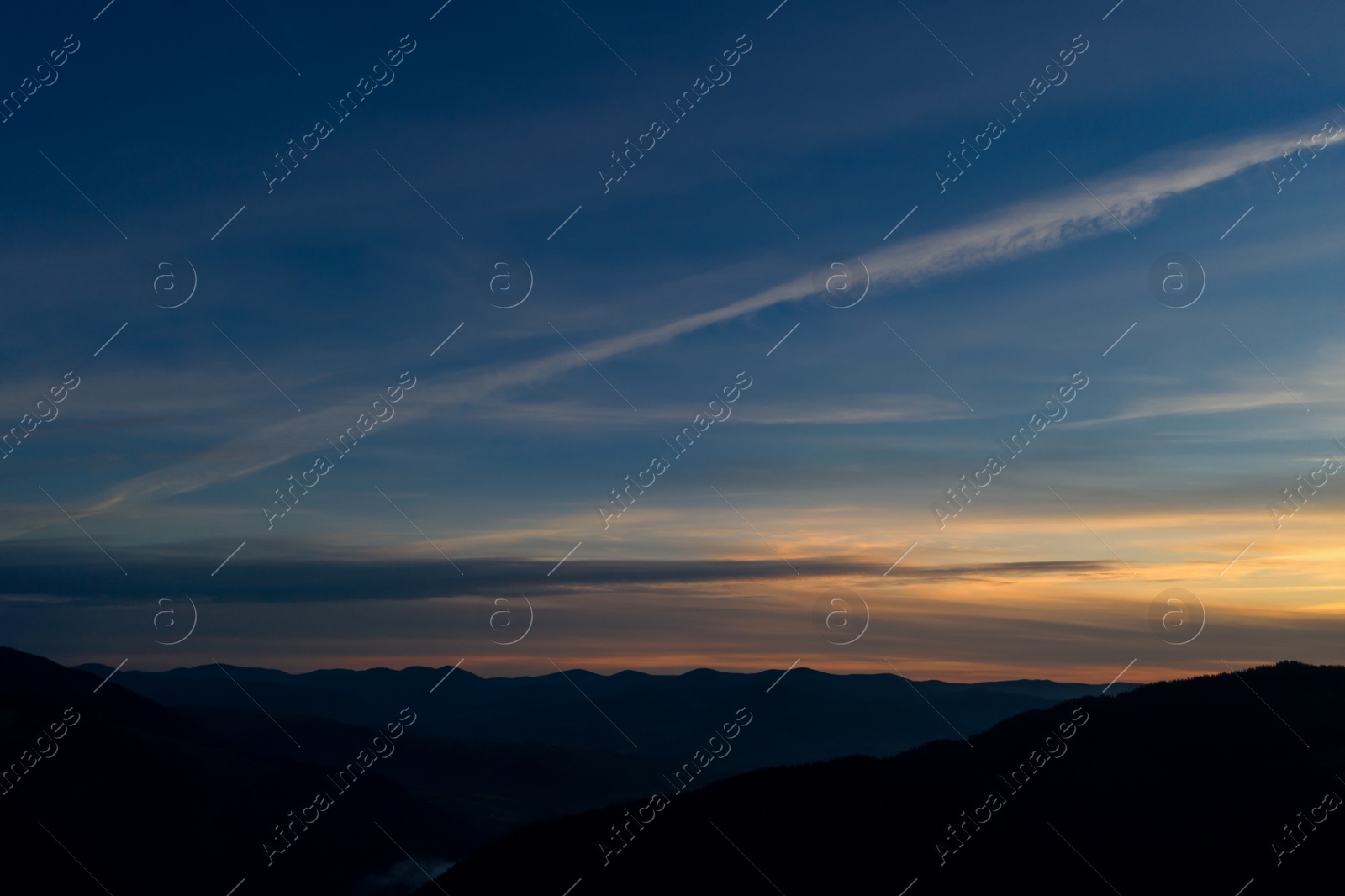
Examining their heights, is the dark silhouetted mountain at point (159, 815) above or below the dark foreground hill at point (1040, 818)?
above

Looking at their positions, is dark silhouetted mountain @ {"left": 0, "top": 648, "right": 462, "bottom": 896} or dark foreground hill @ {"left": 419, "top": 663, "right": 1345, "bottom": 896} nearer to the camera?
dark foreground hill @ {"left": 419, "top": 663, "right": 1345, "bottom": 896}

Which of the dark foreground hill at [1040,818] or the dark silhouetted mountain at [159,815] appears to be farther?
the dark silhouetted mountain at [159,815]

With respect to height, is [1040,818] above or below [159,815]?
below

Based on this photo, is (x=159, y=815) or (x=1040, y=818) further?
(x=159, y=815)

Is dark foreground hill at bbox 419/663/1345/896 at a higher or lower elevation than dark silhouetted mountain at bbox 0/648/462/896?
lower
